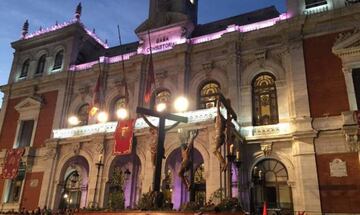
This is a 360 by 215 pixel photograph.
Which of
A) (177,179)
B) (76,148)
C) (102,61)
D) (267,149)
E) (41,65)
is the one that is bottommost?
(177,179)

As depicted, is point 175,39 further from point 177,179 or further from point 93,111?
point 177,179

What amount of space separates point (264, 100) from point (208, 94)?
12.2 feet

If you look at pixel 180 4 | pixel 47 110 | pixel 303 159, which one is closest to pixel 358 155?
pixel 303 159

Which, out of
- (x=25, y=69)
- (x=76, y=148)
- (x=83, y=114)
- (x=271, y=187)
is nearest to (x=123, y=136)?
(x=76, y=148)

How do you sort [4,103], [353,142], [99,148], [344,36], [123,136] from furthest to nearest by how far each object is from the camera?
[4,103], [99,148], [123,136], [344,36], [353,142]

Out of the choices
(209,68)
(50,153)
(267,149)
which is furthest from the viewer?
(50,153)

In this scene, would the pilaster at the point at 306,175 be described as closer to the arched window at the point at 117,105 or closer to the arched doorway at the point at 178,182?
the arched doorway at the point at 178,182

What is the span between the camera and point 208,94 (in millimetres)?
22125

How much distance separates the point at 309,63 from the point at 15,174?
21695 millimetres

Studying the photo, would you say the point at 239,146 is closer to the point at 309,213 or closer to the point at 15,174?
the point at 309,213

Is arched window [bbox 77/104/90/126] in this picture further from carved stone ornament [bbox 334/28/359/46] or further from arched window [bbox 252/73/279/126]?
carved stone ornament [bbox 334/28/359/46]

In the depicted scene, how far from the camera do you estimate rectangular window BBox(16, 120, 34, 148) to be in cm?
2731

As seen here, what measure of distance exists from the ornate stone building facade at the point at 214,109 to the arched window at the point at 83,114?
0.09m

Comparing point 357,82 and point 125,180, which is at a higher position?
point 357,82
